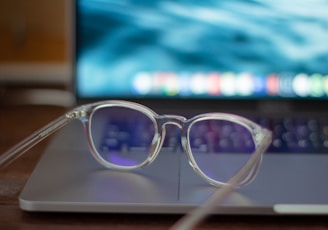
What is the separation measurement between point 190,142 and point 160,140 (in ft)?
0.23

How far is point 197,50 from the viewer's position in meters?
0.73

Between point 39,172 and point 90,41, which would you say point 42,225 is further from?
point 90,41

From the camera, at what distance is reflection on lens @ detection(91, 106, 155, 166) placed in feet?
1.94

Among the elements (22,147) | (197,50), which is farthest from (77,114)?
(197,50)

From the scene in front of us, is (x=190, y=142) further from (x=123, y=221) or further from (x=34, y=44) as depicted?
(x=34, y=44)

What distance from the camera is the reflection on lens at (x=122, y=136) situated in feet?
1.94

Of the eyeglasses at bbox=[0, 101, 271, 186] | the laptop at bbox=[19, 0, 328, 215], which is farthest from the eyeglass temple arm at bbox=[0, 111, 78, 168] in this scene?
the laptop at bbox=[19, 0, 328, 215]

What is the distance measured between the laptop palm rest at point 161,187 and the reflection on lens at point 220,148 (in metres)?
0.02

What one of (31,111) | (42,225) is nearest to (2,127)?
(31,111)

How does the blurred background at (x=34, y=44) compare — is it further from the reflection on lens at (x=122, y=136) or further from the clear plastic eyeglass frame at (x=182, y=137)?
the clear plastic eyeglass frame at (x=182, y=137)

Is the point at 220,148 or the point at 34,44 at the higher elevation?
the point at 34,44

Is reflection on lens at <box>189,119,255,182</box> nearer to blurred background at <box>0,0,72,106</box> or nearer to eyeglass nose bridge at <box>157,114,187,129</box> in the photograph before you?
eyeglass nose bridge at <box>157,114,187,129</box>

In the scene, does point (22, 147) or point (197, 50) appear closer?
point (22, 147)

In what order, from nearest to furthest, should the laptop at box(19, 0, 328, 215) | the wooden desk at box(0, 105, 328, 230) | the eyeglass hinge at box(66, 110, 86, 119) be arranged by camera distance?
the wooden desk at box(0, 105, 328, 230) < the eyeglass hinge at box(66, 110, 86, 119) < the laptop at box(19, 0, 328, 215)
